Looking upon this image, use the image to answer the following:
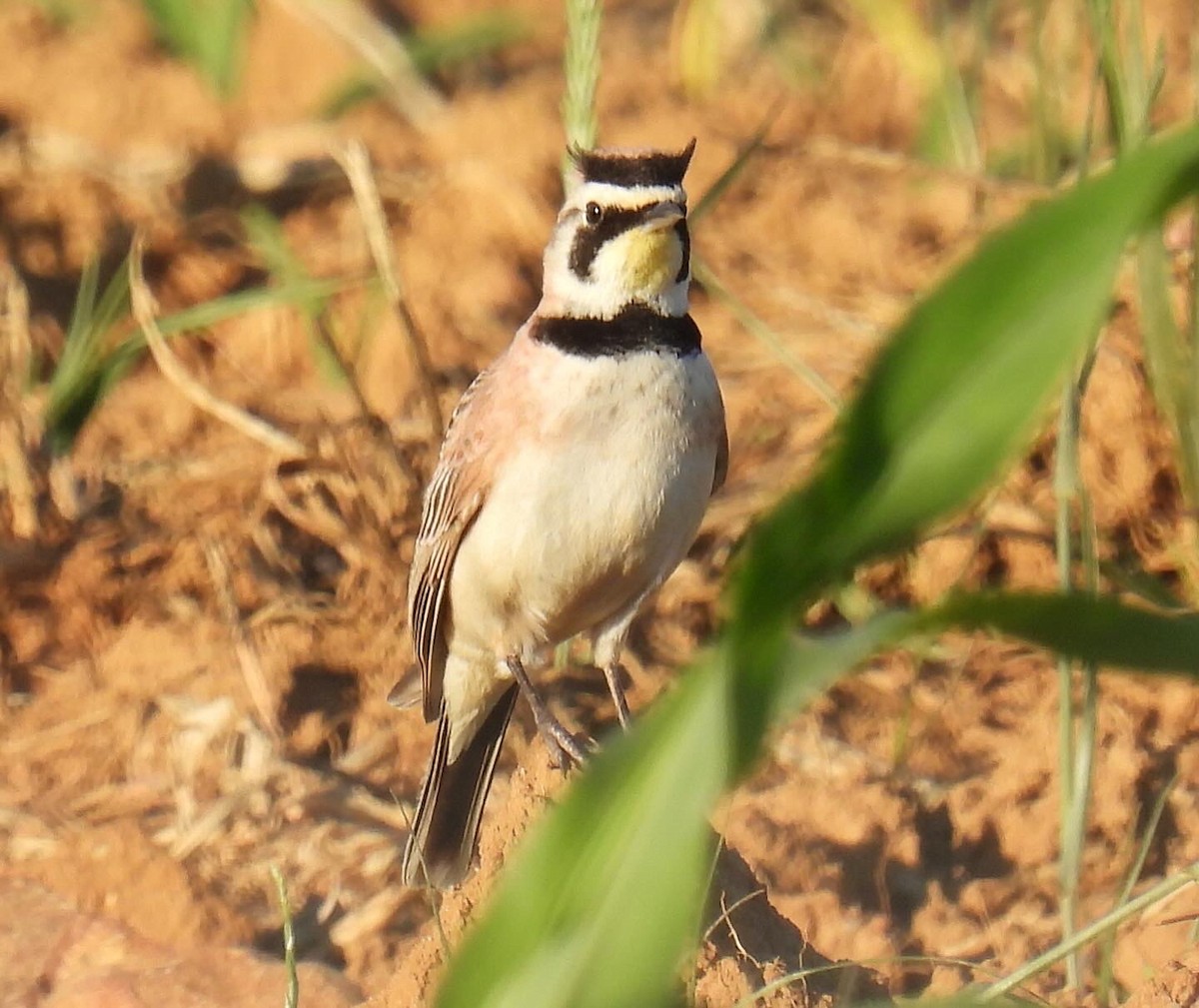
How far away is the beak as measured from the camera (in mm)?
4465

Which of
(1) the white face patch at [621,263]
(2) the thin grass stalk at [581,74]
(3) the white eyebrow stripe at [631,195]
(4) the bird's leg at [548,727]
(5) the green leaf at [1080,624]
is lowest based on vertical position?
(4) the bird's leg at [548,727]

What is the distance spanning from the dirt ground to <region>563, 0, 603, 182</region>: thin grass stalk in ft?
2.80

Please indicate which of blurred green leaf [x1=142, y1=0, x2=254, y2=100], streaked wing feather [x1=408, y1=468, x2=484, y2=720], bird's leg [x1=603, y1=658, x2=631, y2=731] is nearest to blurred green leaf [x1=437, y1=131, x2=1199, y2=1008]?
streaked wing feather [x1=408, y1=468, x2=484, y2=720]

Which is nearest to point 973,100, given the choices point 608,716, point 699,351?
point 608,716

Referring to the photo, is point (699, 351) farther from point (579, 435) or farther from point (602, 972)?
point (602, 972)

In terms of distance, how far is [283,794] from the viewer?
608 centimetres

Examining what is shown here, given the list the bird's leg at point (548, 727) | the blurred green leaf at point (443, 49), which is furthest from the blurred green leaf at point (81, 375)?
the bird's leg at point (548, 727)

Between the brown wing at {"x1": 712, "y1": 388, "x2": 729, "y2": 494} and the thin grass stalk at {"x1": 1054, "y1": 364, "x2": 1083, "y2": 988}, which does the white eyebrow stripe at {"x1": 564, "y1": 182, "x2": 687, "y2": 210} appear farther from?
the thin grass stalk at {"x1": 1054, "y1": 364, "x2": 1083, "y2": 988}

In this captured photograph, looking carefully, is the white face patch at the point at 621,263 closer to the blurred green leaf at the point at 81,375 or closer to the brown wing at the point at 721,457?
the brown wing at the point at 721,457

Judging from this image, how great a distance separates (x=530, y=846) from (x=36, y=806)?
4322mm

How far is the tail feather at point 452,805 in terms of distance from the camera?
17.1 feet

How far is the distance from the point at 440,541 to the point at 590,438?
2.24ft

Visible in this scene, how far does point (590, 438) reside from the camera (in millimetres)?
4621

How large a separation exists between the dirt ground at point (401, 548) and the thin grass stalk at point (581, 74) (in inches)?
33.6
